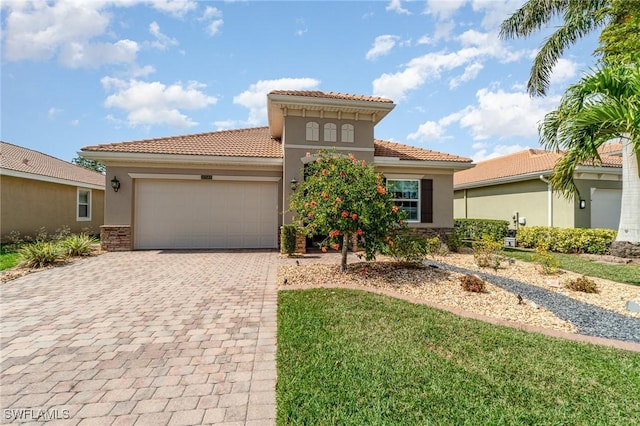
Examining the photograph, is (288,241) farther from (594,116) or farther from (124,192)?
(594,116)

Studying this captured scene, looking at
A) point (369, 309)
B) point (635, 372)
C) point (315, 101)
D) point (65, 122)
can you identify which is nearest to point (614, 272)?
point (635, 372)

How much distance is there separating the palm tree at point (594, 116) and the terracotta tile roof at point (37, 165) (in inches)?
759

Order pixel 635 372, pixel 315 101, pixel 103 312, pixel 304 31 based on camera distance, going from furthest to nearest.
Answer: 1. pixel 315 101
2. pixel 304 31
3. pixel 103 312
4. pixel 635 372

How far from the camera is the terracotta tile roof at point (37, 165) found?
1305cm

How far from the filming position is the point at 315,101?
10203 mm

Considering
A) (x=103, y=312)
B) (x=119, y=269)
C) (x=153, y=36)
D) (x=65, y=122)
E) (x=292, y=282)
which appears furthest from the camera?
(x=65, y=122)

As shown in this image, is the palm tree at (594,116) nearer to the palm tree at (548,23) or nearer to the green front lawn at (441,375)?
the green front lawn at (441,375)

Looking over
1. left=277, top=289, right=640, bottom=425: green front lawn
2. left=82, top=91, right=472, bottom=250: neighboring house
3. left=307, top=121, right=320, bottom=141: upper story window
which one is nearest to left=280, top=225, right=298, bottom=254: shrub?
left=82, top=91, right=472, bottom=250: neighboring house

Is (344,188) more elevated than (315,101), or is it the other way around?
(315,101)

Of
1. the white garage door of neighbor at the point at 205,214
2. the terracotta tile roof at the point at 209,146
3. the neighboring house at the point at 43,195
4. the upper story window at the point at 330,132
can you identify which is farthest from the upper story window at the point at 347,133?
the neighboring house at the point at 43,195

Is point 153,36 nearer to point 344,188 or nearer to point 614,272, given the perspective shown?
point 344,188

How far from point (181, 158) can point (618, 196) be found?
65.8 ft

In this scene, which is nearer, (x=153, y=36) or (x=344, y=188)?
(x=344, y=188)

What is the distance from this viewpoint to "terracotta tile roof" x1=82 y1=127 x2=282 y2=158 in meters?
10.7
